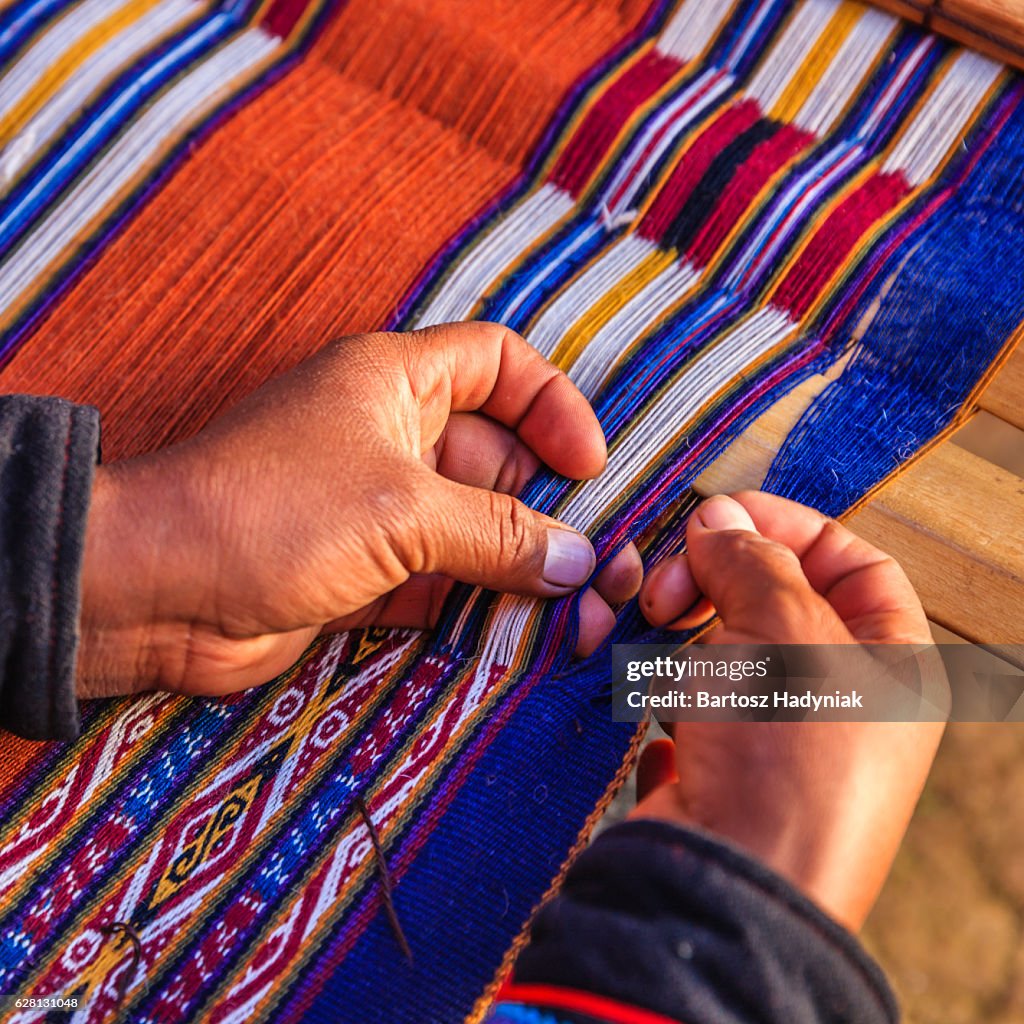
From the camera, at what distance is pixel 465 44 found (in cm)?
132

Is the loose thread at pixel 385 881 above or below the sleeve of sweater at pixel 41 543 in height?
below

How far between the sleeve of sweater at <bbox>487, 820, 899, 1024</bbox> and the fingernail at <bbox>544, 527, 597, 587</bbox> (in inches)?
11.0

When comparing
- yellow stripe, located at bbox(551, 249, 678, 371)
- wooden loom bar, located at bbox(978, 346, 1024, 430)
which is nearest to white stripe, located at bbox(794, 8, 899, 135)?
yellow stripe, located at bbox(551, 249, 678, 371)

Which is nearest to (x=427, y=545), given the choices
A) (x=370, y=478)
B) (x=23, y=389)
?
(x=370, y=478)

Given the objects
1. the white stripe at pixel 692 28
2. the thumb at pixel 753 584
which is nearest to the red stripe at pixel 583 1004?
the thumb at pixel 753 584

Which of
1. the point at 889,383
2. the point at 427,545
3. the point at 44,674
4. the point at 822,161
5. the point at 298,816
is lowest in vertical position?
the point at 298,816

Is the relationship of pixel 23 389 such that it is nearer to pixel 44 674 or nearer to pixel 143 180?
pixel 143 180

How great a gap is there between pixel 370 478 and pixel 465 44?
30.7 inches

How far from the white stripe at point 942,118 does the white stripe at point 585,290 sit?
0.33m

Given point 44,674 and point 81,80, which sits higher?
point 81,80

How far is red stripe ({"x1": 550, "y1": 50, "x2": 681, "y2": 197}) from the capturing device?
1256 mm

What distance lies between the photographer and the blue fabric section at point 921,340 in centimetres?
104

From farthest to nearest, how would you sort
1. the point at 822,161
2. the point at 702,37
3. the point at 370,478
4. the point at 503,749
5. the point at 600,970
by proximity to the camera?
the point at 702,37 < the point at 822,161 < the point at 503,749 < the point at 370,478 < the point at 600,970

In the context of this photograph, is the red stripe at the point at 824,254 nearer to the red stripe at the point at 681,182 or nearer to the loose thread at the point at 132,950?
the red stripe at the point at 681,182
